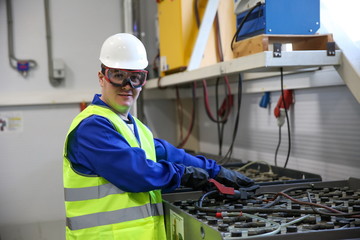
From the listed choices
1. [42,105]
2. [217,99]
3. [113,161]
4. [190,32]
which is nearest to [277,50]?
[113,161]

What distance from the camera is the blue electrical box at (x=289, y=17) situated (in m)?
1.94

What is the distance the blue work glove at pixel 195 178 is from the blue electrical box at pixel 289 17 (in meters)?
0.62

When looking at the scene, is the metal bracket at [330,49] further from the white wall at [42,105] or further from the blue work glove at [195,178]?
the white wall at [42,105]

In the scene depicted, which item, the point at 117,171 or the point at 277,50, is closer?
the point at 117,171

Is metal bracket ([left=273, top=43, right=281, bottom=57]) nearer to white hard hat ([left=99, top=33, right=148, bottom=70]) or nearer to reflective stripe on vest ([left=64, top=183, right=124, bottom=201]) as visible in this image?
white hard hat ([left=99, top=33, right=148, bottom=70])

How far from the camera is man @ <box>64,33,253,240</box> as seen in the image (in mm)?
1705

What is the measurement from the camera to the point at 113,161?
169 centimetres

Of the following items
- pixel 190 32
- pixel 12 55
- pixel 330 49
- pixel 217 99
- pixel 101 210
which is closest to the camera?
pixel 101 210

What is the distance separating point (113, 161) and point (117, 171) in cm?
4

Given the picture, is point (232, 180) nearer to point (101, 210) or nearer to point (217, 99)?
point (101, 210)

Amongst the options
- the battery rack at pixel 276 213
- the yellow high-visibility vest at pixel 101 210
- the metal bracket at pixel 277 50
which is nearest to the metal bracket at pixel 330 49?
the metal bracket at pixel 277 50

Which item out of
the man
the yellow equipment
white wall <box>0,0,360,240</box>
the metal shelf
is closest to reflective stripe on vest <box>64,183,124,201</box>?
the man

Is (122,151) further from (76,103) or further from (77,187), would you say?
(76,103)

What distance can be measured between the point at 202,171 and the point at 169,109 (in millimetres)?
2455
